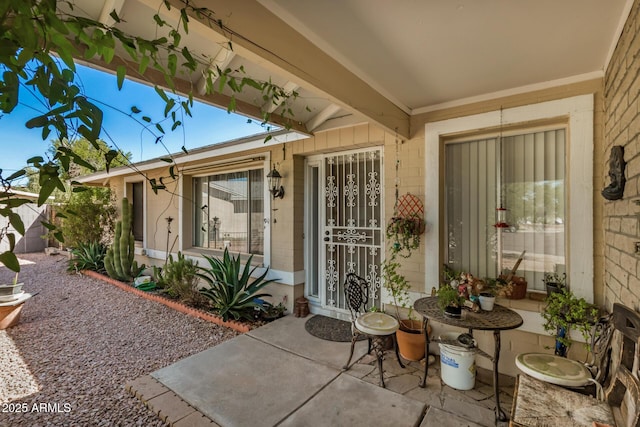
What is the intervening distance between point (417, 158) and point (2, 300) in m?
5.60

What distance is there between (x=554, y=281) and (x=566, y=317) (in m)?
0.45

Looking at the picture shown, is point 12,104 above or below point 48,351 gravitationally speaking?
above

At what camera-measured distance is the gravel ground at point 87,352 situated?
230 cm

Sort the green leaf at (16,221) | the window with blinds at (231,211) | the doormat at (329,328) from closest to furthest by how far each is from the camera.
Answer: the green leaf at (16,221) → the doormat at (329,328) → the window with blinds at (231,211)

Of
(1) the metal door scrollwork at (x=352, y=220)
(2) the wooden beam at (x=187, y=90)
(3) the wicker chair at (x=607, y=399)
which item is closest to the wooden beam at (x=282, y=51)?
(2) the wooden beam at (x=187, y=90)

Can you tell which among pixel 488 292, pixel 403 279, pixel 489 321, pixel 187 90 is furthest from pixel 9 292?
pixel 488 292

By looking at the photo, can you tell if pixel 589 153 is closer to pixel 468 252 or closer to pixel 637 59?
pixel 637 59

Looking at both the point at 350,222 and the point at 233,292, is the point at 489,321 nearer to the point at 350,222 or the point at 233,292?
the point at 350,222

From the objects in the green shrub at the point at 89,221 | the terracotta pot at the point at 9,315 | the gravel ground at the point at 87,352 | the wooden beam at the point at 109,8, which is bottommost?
the gravel ground at the point at 87,352

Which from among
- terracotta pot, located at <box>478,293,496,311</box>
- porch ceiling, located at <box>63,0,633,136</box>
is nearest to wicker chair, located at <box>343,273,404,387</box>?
terracotta pot, located at <box>478,293,496,311</box>

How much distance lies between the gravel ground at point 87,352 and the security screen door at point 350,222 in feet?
4.93

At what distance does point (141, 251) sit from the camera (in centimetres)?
718

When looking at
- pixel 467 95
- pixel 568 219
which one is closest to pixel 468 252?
pixel 568 219

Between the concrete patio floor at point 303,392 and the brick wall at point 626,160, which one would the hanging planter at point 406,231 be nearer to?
the concrete patio floor at point 303,392
